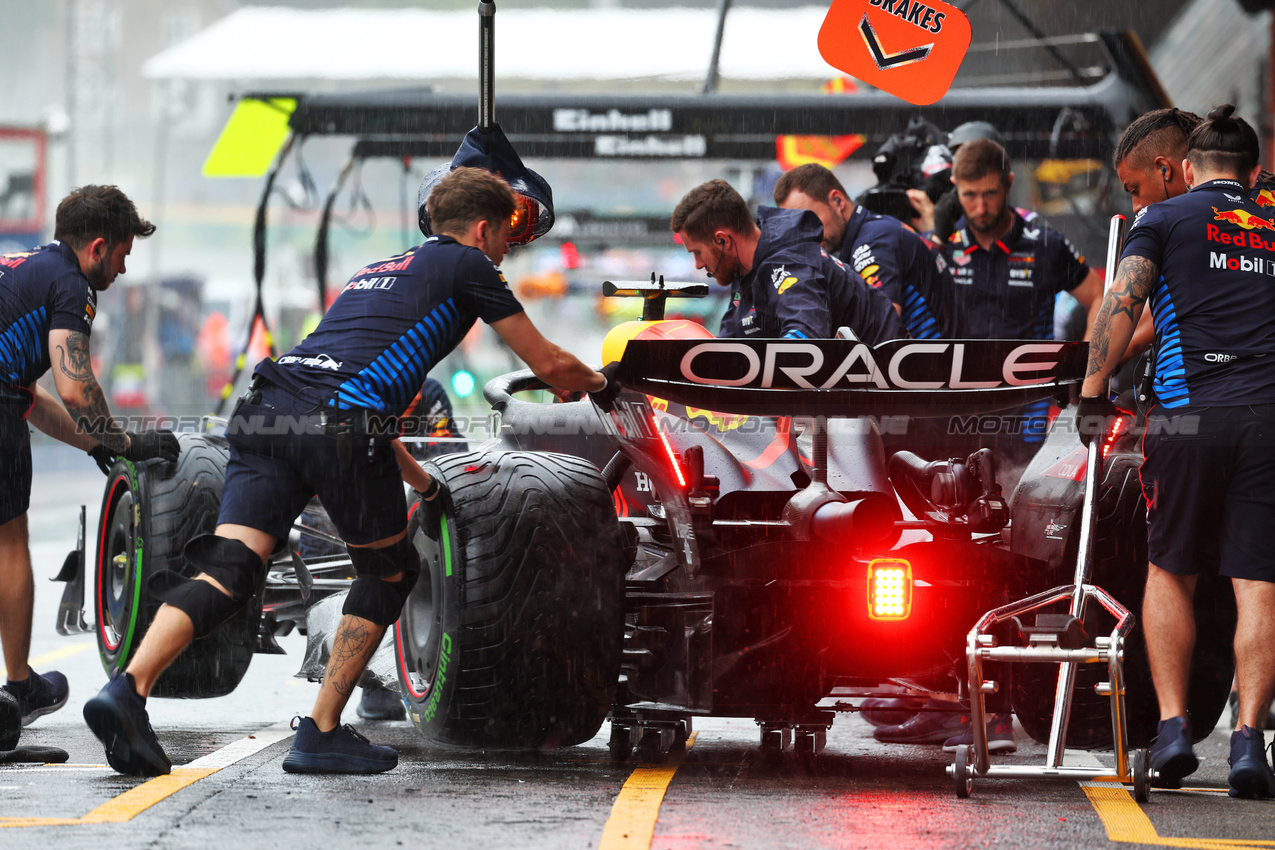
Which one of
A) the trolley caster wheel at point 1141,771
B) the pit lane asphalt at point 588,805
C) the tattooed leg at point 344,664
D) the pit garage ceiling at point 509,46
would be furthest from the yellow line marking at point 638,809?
the pit garage ceiling at point 509,46

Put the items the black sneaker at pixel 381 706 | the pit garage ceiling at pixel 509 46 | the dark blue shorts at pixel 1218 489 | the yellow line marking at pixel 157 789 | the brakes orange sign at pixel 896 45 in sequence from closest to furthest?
the yellow line marking at pixel 157 789, the dark blue shorts at pixel 1218 489, the brakes orange sign at pixel 896 45, the black sneaker at pixel 381 706, the pit garage ceiling at pixel 509 46

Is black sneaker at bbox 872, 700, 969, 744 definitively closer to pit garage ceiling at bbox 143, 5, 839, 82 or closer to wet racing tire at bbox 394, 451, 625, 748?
Answer: wet racing tire at bbox 394, 451, 625, 748

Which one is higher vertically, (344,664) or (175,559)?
(175,559)

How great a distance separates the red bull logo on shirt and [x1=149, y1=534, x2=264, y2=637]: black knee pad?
9.87 feet

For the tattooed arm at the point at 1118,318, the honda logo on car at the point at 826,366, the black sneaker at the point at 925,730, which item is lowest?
the black sneaker at the point at 925,730

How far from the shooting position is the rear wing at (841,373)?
441cm

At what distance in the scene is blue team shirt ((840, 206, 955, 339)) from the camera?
21.8 feet

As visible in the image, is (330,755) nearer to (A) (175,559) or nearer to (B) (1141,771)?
(A) (175,559)

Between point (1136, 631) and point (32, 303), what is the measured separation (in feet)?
12.2

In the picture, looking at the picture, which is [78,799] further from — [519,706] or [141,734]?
[519,706]

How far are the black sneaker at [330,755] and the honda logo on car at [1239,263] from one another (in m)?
2.83

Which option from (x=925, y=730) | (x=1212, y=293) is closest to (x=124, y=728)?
(x=925, y=730)

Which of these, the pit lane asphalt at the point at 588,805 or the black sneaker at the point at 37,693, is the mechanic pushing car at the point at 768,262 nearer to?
the pit lane asphalt at the point at 588,805

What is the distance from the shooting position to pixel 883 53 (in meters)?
5.96
